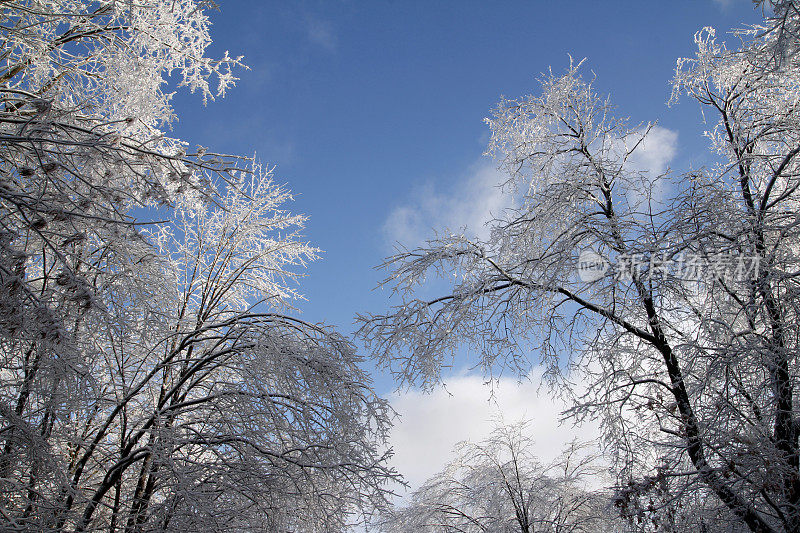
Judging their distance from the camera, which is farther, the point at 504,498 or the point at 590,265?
the point at 504,498

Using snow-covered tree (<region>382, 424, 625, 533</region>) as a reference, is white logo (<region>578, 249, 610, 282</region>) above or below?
above

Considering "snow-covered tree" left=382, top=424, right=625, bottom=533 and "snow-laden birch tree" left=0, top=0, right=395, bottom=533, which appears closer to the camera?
"snow-laden birch tree" left=0, top=0, right=395, bottom=533

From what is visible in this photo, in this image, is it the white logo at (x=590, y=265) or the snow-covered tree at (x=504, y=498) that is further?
the snow-covered tree at (x=504, y=498)

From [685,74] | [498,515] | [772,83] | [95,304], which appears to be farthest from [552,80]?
[498,515]

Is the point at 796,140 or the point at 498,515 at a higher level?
the point at 796,140

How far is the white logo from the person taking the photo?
559cm

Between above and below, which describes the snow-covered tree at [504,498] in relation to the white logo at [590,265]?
below

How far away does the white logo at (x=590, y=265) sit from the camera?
5594 millimetres

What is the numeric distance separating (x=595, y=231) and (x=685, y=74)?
3705 mm

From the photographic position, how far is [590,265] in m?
5.66

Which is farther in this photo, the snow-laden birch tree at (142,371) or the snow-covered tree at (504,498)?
the snow-covered tree at (504,498)

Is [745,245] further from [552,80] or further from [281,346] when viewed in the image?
[281,346]

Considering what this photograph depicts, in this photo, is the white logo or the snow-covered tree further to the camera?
the snow-covered tree

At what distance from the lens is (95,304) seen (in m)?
3.38
